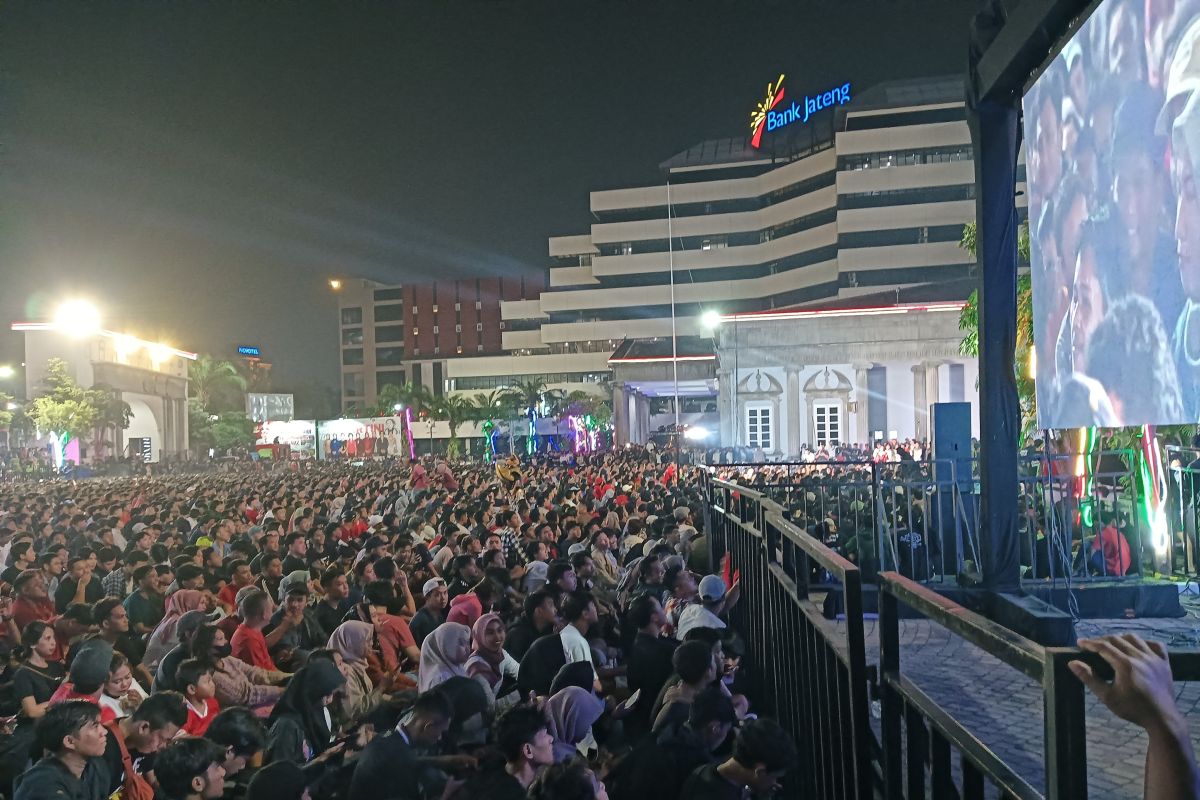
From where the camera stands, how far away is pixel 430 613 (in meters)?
7.42

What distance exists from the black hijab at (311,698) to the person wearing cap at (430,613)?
1.90m

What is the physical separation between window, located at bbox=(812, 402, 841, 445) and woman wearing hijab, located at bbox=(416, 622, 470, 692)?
30692 millimetres

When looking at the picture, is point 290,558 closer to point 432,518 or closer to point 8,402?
point 432,518

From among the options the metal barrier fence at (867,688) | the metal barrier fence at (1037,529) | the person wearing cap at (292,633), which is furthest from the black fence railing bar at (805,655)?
the person wearing cap at (292,633)

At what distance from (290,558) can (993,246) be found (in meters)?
7.75

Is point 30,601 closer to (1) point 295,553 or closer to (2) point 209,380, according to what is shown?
(1) point 295,553

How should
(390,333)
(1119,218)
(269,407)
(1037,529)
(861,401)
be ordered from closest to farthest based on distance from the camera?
(1119,218), (1037,529), (861,401), (269,407), (390,333)

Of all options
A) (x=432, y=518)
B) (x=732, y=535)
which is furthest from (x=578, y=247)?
(x=732, y=535)

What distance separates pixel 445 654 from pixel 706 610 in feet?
6.01

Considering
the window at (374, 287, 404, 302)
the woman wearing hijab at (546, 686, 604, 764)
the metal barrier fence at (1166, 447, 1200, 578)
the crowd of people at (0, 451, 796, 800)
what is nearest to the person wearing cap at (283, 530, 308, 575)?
the crowd of people at (0, 451, 796, 800)

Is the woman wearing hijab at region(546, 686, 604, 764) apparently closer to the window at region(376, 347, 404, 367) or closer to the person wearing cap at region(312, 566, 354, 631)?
the person wearing cap at region(312, 566, 354, 631)

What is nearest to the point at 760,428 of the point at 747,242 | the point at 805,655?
the point at 805,655

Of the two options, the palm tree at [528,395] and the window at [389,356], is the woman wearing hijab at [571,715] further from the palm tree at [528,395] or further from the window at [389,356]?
the window at [389,356]

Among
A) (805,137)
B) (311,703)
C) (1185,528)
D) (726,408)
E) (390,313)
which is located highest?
(805,137)
